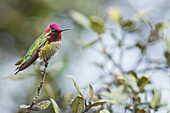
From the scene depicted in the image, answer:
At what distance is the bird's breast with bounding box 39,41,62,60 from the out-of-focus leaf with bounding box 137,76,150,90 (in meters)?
0.40

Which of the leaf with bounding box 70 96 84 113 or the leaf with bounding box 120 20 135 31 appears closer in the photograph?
the leaf with bounding box 70 96 84 113

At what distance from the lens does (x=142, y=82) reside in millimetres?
826

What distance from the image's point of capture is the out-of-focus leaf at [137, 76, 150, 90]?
818 millimetres

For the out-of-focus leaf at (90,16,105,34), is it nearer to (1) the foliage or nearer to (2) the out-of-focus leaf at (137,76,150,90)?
(1) the foliage

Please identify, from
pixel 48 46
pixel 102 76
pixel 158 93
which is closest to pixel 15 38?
pixel 102 76

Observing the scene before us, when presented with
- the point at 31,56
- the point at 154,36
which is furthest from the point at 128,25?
the point at 31,56

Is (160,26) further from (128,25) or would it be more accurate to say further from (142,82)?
(142,82)

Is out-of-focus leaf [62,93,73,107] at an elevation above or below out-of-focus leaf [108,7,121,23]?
below

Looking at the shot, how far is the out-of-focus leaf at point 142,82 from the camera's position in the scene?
0.82 m

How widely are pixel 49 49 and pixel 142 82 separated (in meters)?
0.42

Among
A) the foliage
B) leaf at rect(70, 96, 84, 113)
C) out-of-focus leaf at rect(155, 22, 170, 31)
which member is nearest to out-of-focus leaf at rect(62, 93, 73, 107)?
the foliage

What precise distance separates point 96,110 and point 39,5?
2607 mm

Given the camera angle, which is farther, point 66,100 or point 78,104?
point 66,100

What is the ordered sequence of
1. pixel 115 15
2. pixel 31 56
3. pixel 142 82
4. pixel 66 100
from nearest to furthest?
pixel 31 56
pixel 142 82
pixel 66 100
pixel 115 15
